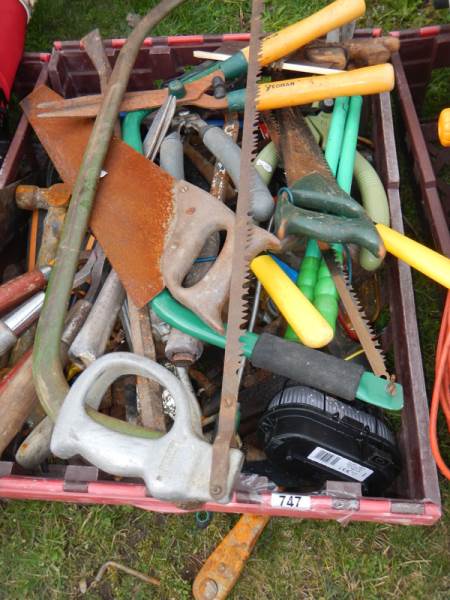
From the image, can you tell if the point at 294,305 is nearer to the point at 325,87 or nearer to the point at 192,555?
the point at 325,87

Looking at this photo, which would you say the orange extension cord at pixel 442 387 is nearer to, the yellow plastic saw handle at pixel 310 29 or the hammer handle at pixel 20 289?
the yellow plastic saw handle at pixel 310 29

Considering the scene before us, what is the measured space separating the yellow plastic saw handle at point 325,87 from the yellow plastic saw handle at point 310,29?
0.11 meters

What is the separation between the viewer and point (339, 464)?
1.60 metres

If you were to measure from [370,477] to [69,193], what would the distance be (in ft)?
4.04

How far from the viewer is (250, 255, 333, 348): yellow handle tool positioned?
4.66ft

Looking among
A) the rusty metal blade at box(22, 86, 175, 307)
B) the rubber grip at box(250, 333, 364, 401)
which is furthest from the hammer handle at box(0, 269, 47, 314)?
the rubber grip at box(250, 333, 364, 401)

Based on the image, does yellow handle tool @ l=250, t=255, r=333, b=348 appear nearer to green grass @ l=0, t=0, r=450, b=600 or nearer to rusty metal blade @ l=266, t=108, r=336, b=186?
rusty metal blade @ l=266, t=108, r=336, b=186

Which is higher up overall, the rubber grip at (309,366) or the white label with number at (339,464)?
the rubber grip at (309,366)

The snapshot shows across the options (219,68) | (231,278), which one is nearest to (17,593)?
(231,278)

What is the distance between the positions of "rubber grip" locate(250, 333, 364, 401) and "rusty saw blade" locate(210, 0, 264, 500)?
72 millimetres

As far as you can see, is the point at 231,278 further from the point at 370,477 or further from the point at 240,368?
the point at 370,477

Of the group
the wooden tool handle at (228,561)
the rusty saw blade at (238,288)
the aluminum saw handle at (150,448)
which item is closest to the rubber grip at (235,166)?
the rusty saw blade at (238,288)

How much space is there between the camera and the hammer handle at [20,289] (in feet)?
5.55

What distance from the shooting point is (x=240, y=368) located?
1.53 meters
